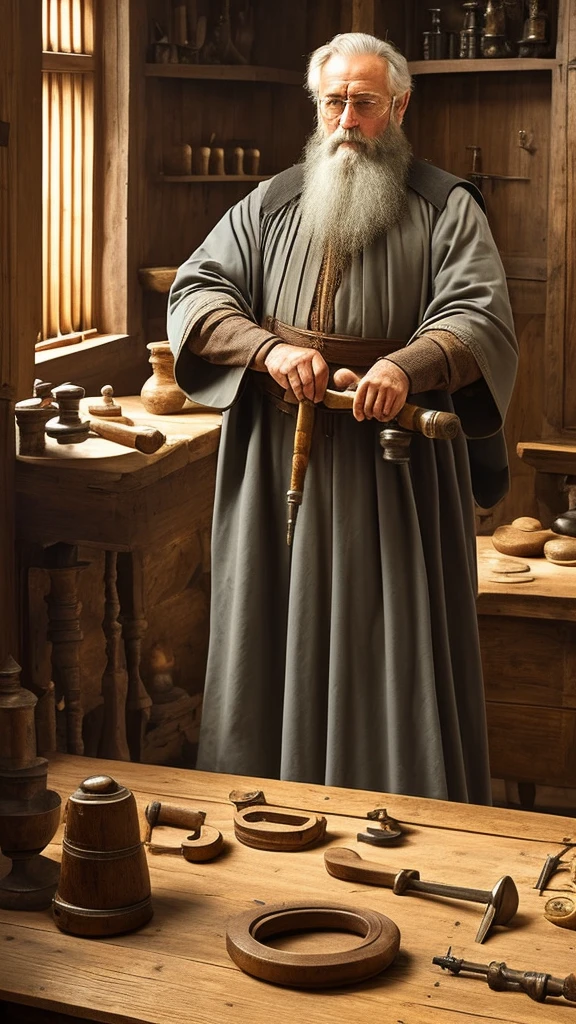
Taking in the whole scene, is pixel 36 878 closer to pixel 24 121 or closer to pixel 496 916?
pixel 496 916

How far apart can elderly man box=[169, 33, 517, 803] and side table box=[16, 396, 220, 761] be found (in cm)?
29

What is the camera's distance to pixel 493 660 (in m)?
4.28

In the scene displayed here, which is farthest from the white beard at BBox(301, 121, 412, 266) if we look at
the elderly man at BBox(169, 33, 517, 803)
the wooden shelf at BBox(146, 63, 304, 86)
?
the wooden shelf at BBox(146, 63, 304, 86)

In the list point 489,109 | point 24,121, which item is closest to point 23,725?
point 24,121

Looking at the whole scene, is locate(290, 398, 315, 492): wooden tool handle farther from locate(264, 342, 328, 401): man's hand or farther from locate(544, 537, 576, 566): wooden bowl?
locate(544, 537, 576, 566): wooden bowl

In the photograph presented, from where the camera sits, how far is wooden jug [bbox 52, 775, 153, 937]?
7.16 feet

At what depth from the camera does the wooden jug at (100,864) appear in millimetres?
2184

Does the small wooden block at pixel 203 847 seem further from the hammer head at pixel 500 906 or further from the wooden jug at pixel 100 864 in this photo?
the hammer head at pixel 500 906

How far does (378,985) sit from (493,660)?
7.56ft

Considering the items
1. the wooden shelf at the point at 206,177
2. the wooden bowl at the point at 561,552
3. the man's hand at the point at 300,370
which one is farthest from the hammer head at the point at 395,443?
the wooden shelf at the point at 206,177

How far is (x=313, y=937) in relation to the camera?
217 centimetres

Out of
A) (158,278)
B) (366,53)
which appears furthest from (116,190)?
(366,53)

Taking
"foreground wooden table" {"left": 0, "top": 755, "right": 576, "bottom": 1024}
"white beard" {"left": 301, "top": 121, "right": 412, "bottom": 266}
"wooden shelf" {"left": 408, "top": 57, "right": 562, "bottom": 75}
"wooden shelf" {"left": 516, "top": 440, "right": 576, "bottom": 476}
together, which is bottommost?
"foreground wooden table" {"left": 0, "top": 755, "right": 576, "bottom": 1024}

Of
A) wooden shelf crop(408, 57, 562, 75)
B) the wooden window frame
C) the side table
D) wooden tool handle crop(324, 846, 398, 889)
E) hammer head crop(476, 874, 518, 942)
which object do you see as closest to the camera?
hammer head crop(476, 874, 518, 942)
